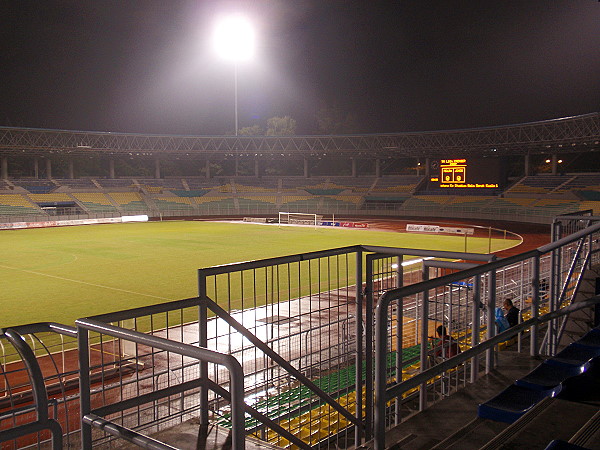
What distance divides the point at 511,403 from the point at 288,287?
7.38 meters

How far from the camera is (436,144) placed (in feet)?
216

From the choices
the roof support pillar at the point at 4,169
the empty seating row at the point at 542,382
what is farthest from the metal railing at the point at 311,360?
the roof support pillar at the point at 4,169

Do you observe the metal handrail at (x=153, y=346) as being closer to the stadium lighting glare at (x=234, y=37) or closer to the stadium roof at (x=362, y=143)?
the stadium roof at (x=362, y=143)

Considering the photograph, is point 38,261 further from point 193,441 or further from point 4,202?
point 4,202

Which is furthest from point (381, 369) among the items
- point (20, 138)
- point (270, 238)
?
point (20, 138)

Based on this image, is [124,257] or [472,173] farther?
[472,173]

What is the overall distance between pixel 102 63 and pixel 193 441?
3266 inches

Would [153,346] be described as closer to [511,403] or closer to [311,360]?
[511,403]

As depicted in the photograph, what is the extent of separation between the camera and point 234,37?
5625cm

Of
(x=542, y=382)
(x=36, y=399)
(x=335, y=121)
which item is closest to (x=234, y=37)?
(x=335, y=121)

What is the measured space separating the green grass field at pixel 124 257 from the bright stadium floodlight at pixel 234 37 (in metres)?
22.0

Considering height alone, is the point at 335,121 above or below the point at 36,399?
above

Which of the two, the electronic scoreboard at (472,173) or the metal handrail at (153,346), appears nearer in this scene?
the metal handrail at (153,346)

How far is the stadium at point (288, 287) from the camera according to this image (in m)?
3.85
